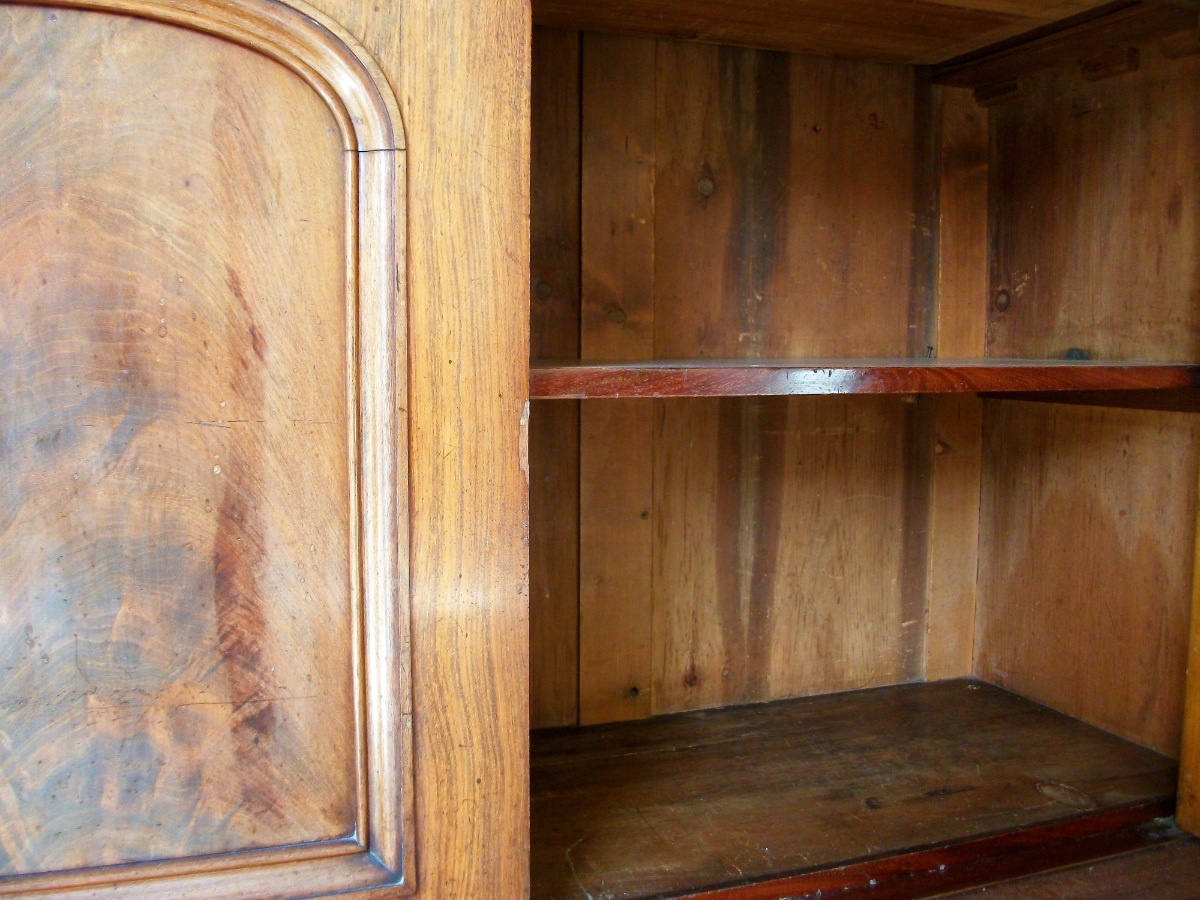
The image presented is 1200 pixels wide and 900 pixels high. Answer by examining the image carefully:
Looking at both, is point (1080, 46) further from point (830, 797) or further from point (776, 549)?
point (830, 797)

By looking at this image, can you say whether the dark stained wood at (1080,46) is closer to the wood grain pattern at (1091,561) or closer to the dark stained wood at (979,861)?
the wood grain pattern at (1091,561)

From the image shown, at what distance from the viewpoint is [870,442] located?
1.48 meters

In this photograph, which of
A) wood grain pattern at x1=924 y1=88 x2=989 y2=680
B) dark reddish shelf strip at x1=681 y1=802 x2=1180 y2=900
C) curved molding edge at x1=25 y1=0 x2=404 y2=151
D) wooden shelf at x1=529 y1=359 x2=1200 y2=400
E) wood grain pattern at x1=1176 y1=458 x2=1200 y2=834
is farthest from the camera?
wood grain pattern at x1=924 y1=88 x2=989 y2=680

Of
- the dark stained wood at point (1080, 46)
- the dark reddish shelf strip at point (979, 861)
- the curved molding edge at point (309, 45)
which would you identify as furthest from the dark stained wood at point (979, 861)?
the dark stained wood at point (1080, 46)

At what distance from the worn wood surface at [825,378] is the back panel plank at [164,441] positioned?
0.66 ft

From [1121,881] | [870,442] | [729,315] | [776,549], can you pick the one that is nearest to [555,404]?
[729,315]

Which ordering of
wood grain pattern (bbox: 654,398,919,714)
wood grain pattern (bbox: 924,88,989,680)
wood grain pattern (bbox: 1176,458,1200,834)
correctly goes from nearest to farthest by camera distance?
wood grain pattern (bbox: 1176,458,1200,834) < wood grain pattern (bbox: 654,398,919,714) < wood grain pattern (bbox: 924,88,989,680)

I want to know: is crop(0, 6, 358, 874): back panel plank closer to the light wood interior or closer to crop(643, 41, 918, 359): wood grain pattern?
the light wood interior

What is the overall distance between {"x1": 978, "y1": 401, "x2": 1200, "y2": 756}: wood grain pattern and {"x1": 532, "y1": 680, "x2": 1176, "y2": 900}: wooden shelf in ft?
0.18

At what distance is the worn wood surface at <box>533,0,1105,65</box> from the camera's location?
3.76ft

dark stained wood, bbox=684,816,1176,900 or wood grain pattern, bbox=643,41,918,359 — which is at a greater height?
wood grain pattern, bbox=643,41,918,359

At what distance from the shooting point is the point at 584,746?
1.28 metres

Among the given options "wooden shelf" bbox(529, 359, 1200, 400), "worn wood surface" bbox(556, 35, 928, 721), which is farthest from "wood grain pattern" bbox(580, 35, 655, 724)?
"wooden shelf" bbox(529, 359, 1200, 400)

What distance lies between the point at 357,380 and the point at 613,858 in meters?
0.55
